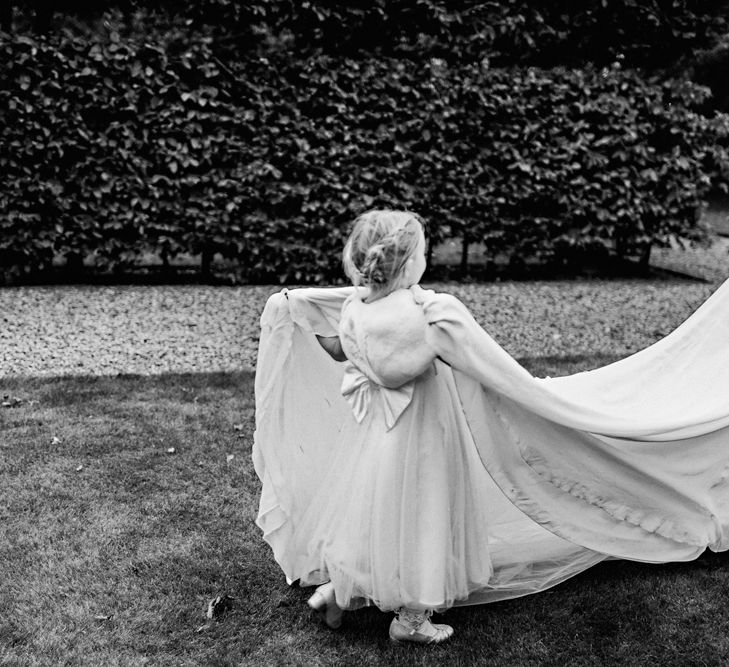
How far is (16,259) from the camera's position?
30.6 ft

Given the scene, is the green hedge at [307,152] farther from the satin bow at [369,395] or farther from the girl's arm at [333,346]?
the satin bow at [369,395]

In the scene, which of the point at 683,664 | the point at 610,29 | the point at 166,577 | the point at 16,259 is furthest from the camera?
→ the point at 610,29

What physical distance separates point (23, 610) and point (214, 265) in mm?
7126

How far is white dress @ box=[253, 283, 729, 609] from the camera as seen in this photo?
3158 mm

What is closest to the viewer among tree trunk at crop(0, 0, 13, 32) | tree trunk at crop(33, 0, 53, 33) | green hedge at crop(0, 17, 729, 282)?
green hedge at crop(0, 17, 729, 282)

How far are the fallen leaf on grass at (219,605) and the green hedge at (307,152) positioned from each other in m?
6.40

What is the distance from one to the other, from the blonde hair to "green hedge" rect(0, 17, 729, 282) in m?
6.52

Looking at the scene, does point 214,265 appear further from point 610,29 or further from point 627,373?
point 627,373

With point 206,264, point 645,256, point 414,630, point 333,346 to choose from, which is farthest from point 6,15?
point 414,630

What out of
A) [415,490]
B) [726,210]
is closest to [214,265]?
[415,490]

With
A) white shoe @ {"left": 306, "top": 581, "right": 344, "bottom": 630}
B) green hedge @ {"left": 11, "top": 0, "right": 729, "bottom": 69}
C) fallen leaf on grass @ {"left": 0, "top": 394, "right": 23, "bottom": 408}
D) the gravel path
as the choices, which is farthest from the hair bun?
green hedge @ {"left": 11, "top": 0, "right": 729, "bottom": 69}

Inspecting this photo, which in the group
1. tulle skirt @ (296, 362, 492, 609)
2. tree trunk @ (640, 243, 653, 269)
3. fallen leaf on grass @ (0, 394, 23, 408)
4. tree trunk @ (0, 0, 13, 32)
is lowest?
fallen leaf on grass @ (0, 394, 23, 408)

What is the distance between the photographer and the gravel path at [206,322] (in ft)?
23.1

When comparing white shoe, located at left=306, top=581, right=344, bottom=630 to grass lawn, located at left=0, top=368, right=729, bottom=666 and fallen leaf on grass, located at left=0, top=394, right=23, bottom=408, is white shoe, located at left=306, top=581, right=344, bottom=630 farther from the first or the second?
fallen leaf on grass, located at left=0, top=394, right=23, bottom=408
